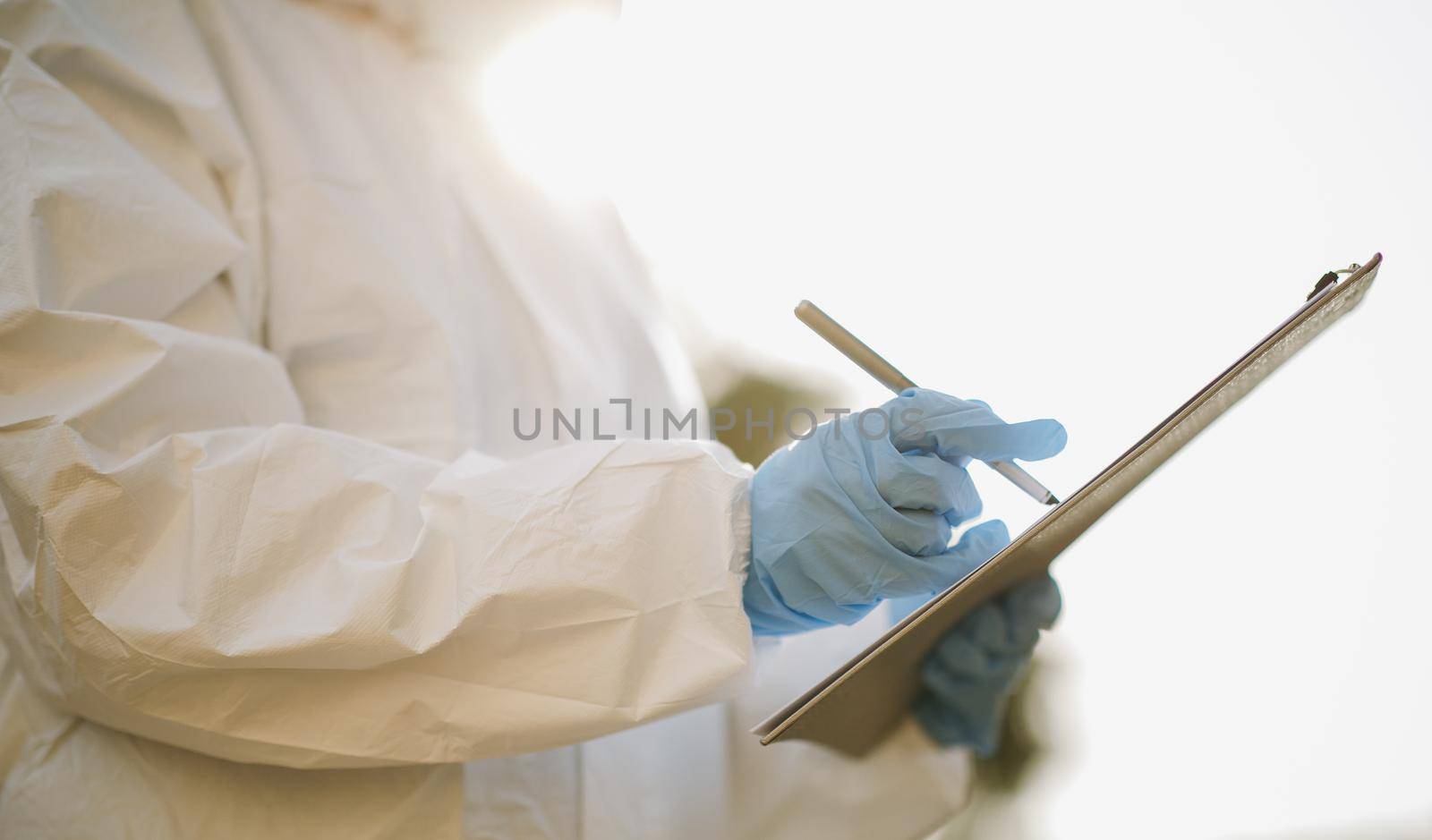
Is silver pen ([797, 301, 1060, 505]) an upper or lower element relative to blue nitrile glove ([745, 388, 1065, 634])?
upper

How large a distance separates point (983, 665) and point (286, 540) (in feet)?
2.07

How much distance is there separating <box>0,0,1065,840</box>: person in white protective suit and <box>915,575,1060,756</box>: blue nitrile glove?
72mm

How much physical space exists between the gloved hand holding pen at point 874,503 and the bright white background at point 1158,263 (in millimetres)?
775

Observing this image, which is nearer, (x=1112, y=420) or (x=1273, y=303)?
(x=1112, y=420)

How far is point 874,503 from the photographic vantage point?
0.67 meters

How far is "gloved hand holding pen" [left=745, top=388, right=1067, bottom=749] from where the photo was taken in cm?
67

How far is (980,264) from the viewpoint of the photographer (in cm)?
149

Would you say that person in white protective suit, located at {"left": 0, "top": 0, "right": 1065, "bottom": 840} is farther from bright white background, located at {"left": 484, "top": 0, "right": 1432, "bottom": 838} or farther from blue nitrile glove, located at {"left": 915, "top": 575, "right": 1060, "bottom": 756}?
bright white background, located at {"left": 484, "top": 0, "right": 1432, "bottom": 838}

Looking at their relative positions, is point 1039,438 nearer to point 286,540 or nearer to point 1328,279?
point 1328,279

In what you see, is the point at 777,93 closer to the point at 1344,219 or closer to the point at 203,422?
the point at 1344,219

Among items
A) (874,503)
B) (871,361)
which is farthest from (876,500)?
(871,361)

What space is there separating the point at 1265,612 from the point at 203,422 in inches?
70.8

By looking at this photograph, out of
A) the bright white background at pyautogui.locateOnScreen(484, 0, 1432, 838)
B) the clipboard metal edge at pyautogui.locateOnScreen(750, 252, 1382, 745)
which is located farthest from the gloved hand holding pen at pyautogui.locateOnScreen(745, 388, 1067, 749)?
the bright white background at pyautogui.locateOnScreen(484, 0, 1432, 838)

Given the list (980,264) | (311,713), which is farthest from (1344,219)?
(311,713)
